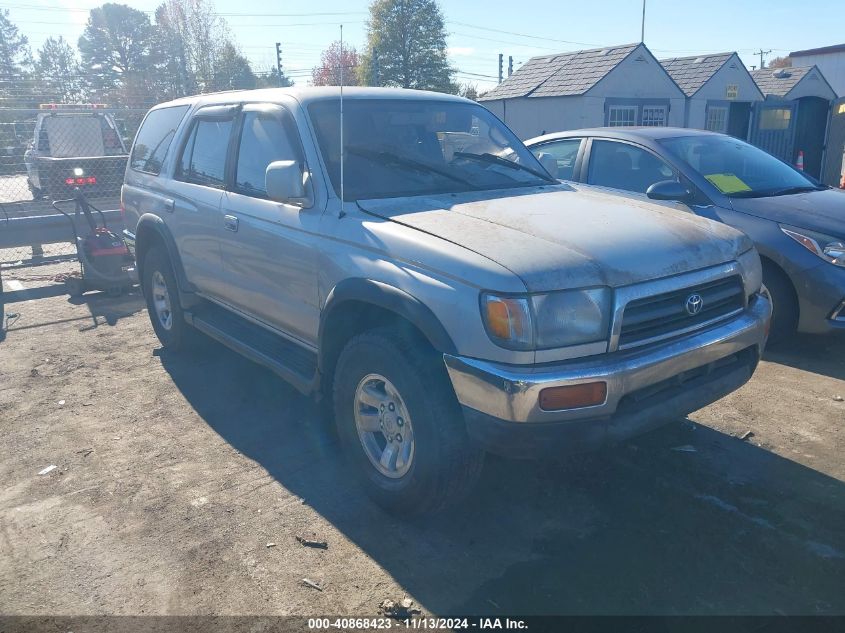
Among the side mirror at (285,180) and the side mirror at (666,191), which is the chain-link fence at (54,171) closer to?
the side mirror at (285,180)

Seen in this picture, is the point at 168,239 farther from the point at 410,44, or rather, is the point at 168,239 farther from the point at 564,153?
the point at 410,44

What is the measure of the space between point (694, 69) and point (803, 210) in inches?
745

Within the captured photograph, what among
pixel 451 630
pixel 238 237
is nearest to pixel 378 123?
pixel 238 237

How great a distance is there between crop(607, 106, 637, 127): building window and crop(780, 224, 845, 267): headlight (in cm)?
1513

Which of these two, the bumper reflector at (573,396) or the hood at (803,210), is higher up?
the hood at (803,210)

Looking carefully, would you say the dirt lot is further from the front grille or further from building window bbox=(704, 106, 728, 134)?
building window bbox=(704, 106, 728, 134)

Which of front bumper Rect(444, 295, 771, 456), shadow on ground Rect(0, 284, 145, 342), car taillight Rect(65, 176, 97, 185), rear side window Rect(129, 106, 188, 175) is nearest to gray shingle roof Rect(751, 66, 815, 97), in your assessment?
car taillight Rect(65, 176, 97, 185)

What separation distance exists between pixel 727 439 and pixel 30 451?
4332 mm

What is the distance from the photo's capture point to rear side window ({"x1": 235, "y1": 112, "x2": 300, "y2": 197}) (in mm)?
4141

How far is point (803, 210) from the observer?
5.47m

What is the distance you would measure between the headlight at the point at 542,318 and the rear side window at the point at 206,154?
270cm

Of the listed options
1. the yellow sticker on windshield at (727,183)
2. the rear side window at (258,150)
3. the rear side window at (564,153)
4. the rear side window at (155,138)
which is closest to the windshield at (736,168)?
the yellow sticker on windshield at (727,183)

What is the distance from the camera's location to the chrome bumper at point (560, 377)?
272cm

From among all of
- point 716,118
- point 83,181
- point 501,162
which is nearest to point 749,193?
point 501,162
